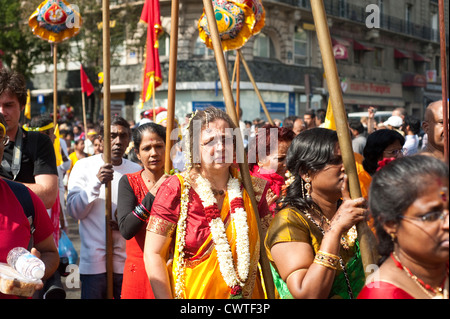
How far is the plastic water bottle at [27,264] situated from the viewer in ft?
6.65

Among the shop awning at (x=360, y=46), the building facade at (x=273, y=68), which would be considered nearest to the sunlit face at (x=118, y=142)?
the building facade at (x=273, y=68)

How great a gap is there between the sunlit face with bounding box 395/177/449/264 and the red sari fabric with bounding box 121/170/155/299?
6.74ft

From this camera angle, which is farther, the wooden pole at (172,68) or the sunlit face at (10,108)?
the sunlit face at (10,108)

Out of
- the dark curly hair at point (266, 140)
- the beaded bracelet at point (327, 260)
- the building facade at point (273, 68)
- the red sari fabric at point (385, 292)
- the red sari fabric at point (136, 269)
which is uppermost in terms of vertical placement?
the building facade at point (273, 68)

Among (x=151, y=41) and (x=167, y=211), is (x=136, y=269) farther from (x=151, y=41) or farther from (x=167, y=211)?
(x=151, y=41)

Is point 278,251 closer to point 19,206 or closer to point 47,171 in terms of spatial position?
point 19,206

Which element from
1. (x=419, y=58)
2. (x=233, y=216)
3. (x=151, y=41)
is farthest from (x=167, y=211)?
(x=419, y=58)

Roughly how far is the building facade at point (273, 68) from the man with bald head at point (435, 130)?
1696cm

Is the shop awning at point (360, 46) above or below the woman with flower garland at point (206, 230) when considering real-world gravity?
above

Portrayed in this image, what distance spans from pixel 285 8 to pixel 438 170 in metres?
24.6

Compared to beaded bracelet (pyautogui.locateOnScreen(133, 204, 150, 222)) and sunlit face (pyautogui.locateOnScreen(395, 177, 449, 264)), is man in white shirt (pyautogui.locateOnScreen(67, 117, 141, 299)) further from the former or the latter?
sunlit face (pyautogui.locateOnScreen(395, 177, 449, 264))

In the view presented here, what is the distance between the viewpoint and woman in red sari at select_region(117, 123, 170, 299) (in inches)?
131

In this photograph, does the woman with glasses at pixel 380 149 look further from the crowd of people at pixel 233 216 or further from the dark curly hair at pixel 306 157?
the dark curly hair at pixel 306 157
